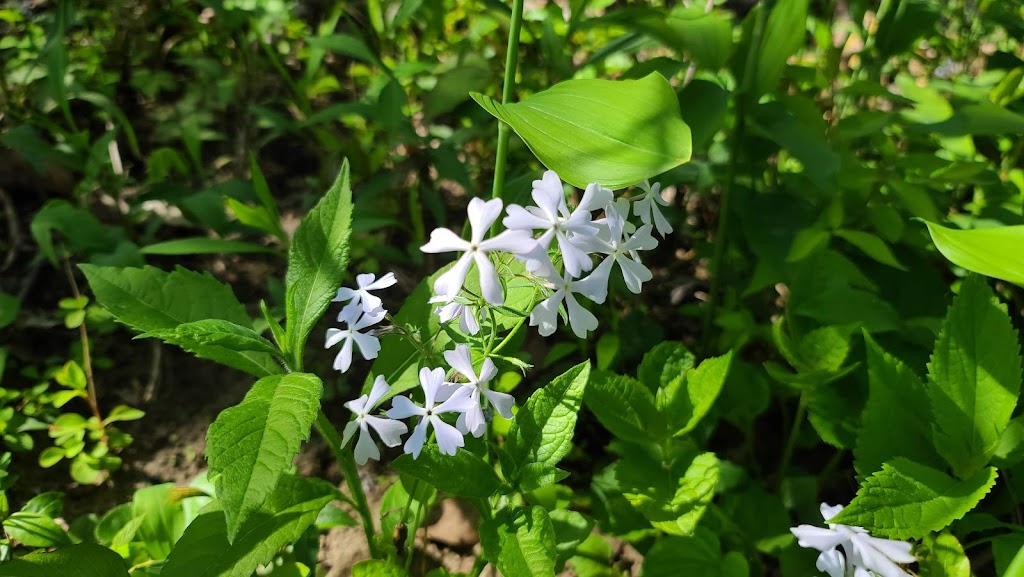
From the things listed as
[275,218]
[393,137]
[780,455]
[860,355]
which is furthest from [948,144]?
[275,218]

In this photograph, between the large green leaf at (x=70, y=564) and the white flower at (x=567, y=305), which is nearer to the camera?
the white flower at (x=567, y=305)

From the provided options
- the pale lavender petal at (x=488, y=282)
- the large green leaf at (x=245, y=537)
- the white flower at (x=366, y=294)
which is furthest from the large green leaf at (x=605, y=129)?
the large green leaf at (x=245, y=537)

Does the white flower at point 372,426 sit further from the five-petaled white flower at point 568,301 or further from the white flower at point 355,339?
the five-petaled white flower at point 568,301

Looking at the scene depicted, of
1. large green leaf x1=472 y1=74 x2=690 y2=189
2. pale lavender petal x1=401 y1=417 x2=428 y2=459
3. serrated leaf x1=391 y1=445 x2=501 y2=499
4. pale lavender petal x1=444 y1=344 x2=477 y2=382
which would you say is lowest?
serrated leaf x1=391 y1=445 x2=501 y2=499

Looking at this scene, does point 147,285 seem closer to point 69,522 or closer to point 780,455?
point 69,522

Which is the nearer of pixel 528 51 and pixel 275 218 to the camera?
pixel 275 218

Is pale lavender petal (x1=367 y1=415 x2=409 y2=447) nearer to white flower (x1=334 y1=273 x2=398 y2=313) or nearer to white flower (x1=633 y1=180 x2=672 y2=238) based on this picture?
white flower (x1=334 y1=273 x2=398 y2=313)

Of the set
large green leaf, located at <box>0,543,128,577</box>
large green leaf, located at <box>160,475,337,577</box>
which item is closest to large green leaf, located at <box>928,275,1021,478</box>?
large green leaf, located at <box>160,475,337,577</box>

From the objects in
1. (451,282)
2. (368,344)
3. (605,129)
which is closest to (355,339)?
(368,344)
